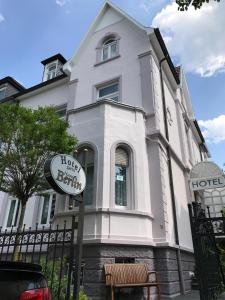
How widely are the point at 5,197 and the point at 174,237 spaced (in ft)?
30.3

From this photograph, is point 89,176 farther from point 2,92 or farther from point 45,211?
point 2,92

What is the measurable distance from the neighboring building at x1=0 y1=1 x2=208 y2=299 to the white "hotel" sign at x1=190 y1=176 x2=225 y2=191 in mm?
860

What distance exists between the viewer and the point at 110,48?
16109 mm

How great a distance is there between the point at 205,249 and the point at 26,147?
20.3ft

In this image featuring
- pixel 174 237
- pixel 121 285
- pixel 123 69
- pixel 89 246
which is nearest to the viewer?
pixel 121 285

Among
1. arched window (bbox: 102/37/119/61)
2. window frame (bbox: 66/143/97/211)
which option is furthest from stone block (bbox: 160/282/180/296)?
arched window (bbox: 102/37/119/61)

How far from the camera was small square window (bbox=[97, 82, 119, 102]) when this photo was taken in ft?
46.7

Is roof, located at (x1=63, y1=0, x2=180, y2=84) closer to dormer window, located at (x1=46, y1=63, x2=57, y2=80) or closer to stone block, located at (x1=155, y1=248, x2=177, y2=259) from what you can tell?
dormer window, located at (x1=46, y1=63, x2=57, y2=80)

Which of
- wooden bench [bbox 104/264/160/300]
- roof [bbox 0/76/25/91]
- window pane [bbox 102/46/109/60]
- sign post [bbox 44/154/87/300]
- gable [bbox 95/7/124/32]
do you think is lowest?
wooden bench [bbox 104/264/160/300]

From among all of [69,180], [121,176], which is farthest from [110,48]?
[69,180]

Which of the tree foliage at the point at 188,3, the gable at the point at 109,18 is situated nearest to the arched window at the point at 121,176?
the tree foliage at the point at 188,3

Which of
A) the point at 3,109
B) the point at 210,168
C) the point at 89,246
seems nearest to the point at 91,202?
the point at 89,246

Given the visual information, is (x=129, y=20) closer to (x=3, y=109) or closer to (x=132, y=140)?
(x=132, y=140)

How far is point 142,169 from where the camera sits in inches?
427
